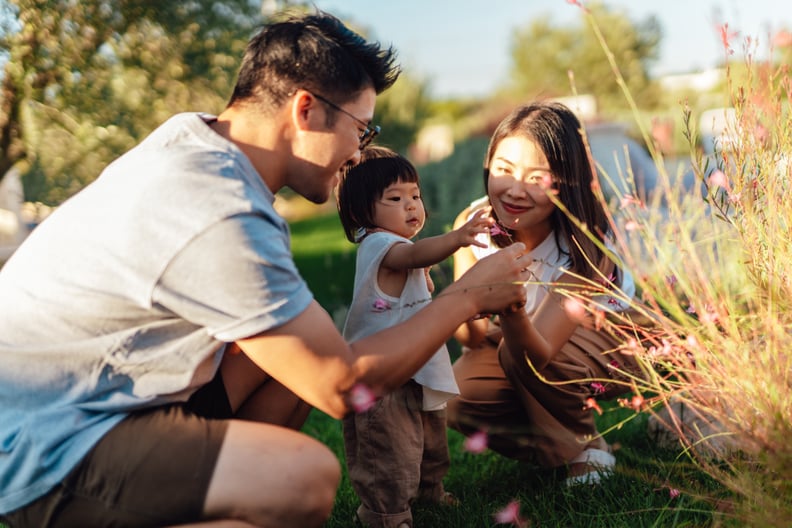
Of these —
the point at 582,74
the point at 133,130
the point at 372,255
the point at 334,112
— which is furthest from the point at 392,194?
the point at 582,74

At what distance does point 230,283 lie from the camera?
1918 mm

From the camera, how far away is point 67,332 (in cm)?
202

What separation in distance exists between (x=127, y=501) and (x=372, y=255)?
116 cm

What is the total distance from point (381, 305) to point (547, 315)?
69 cm

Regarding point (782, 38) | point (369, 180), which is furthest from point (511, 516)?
point (782, 38)

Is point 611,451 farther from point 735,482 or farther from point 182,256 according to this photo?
point 182,256

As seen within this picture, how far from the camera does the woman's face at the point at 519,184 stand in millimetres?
3092

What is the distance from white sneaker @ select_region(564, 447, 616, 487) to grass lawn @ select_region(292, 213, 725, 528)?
0.05 m

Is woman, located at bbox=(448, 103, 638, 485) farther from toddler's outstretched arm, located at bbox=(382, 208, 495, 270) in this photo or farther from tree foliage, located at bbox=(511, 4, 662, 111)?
tree foliage, located at bbox=(511, 4, 662, 111)

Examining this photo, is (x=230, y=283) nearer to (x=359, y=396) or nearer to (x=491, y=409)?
(x=359, y=396)

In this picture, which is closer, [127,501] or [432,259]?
[127,501]

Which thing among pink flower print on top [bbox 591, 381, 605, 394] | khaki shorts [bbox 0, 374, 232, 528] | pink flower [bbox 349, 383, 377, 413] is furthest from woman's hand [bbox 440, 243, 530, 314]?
khaki shorts [bbox 0, 374, 232, 528]

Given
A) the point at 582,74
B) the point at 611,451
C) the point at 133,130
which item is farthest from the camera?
the point at 582,74

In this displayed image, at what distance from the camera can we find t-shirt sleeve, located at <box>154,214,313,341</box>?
192cm
